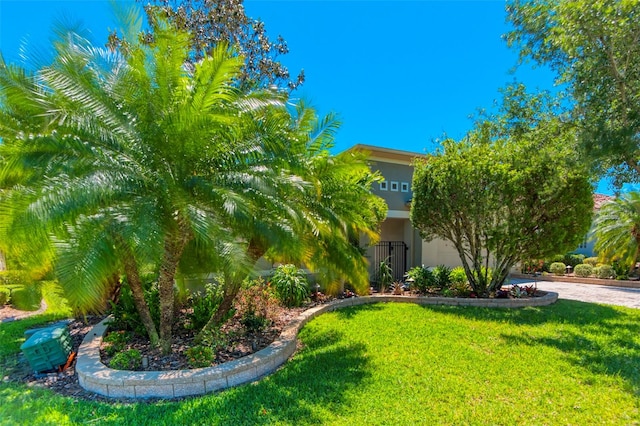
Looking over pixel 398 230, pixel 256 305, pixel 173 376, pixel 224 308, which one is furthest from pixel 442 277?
pixel 173 376

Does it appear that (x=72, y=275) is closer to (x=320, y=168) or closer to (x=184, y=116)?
(x=184, y=116)

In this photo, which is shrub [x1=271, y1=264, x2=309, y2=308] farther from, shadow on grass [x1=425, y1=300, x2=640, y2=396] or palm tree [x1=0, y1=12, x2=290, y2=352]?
palm tree [x1=0, y1=12, x2=290, y2=352]

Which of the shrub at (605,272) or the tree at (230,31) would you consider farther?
the shrub at (605,272)

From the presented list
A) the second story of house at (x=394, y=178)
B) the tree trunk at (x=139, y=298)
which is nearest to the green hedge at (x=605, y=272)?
the second story of house at (x=394, y=178)

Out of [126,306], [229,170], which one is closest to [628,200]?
[229,170]

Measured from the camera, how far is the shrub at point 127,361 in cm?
566

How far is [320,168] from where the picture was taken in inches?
279

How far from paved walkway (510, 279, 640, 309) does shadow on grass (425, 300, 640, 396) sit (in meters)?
1.76

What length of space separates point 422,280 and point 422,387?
7858 millimetres

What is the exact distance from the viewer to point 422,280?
12531 mm

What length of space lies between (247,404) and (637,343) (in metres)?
8.30

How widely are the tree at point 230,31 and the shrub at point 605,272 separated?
19763 millimetres

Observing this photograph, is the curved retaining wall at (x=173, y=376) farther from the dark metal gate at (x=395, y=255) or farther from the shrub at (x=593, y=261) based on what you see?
the shrub at (x=593, y=261)

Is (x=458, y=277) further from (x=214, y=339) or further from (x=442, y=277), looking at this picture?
(x=214, y=339)
